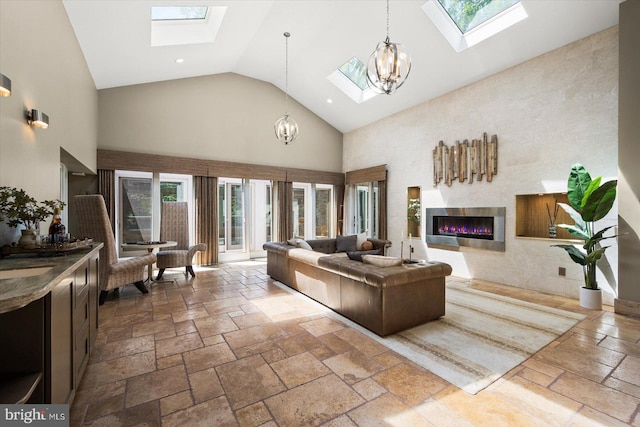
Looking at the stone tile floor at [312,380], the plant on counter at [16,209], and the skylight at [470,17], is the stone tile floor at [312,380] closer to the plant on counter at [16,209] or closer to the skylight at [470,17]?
the plant on counter at [16,209]

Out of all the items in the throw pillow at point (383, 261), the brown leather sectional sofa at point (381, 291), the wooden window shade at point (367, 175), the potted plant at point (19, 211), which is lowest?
the brown leather sectional sofa at point (381, 291)

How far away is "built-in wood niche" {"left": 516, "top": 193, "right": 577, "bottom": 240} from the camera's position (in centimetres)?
464

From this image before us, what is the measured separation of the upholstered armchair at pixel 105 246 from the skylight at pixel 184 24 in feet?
9.13

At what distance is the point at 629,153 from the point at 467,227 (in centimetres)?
253

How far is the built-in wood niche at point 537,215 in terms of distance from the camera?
4.64 meters

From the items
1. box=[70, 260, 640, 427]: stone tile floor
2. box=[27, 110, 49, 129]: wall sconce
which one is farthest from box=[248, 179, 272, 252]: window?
box=[27, 110, 49, 129]: wall sconce

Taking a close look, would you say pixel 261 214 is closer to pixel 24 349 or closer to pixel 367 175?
pixel 367 175

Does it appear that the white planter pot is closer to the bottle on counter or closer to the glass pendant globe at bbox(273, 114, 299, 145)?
the glass pendant globe at bbox(273, 114, 299, 145)

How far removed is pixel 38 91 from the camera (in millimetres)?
2572

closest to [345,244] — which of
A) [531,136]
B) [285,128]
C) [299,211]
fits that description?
[285,128]

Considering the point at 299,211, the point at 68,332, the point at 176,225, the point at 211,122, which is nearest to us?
the point at 68,332

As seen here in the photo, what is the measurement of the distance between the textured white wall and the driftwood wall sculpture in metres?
0.11

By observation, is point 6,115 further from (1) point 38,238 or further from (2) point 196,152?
(2) point 196,152

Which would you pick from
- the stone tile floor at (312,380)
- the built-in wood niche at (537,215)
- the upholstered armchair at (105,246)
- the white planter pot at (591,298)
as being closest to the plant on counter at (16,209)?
the stone tile floor at (312,380)
